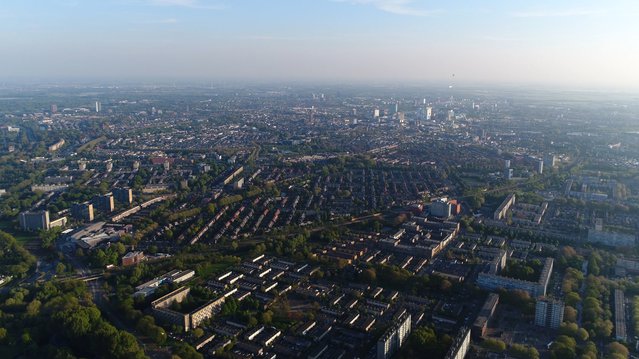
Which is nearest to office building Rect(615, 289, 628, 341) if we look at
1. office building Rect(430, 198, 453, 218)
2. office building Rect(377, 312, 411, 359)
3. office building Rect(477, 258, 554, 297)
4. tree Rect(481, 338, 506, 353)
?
office building Rect(477, 258, 554, 297)

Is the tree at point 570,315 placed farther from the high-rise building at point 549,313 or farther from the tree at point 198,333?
the tree at point 198,333

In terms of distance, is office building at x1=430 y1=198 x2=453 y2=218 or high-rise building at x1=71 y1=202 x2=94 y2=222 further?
office building at x1=430 y1=198 x2=453 y2=218

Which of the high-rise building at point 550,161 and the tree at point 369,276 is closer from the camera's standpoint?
the tree at point 369,276

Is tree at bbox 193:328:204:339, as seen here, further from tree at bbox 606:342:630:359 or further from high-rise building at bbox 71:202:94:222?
high-rise building at bbox 71:202:94:222

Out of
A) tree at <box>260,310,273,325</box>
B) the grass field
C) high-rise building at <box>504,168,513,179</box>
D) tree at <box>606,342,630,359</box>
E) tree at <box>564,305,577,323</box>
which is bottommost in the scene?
the grass field

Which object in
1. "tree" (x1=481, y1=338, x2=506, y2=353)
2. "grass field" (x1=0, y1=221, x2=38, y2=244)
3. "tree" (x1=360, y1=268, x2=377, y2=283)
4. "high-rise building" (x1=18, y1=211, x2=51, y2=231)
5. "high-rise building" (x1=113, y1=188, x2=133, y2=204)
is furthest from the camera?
"high-rise building" (x1=113, y1=188, x2=133, y2=204)

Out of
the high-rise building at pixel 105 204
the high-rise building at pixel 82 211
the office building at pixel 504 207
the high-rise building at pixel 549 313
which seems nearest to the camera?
the high-rise building at pixel 549 313

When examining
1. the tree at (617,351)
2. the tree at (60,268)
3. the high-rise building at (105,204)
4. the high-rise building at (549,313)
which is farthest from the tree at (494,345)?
the high-rise building at (105,204)
